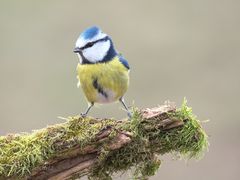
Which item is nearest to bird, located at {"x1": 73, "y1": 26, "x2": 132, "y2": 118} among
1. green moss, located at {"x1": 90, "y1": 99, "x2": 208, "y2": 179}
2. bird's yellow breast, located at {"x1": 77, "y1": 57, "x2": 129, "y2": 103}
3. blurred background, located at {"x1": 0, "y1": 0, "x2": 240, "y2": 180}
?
bird's yellow breast, located at {"x1": 77, "y1": 57, "x2": 129, "y2": 103}

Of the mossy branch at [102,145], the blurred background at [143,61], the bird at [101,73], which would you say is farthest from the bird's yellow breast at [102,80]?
the blurred background at [143,61]

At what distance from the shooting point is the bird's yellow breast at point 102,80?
5.05 metres

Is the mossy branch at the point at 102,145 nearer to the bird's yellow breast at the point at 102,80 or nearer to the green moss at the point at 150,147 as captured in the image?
the green moss at the point at 150,147

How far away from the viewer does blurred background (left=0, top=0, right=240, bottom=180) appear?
1032 cm

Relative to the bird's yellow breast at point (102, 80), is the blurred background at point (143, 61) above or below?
above

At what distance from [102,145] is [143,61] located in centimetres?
731

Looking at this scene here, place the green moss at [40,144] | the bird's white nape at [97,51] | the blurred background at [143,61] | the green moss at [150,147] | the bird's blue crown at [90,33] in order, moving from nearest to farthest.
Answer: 1. the green moss at [40,144]
2. the green moss at [150,147]
3. the bird's blue crown at [90,33]
4. the bird's white nape at [97,51]
5. the blurred background at [143,61]

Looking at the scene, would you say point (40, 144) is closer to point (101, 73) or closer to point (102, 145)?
point (102, 145)

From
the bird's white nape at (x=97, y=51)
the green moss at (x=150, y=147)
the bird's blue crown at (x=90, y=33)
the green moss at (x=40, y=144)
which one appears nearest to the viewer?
the green moss at (x=40, y=144)

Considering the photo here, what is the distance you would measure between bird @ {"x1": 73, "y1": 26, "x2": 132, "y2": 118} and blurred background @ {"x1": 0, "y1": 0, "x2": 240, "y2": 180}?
443 cm

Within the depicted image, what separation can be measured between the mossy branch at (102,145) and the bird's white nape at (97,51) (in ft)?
2.31

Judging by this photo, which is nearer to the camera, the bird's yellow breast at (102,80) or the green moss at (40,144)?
the green moss at (40,144)

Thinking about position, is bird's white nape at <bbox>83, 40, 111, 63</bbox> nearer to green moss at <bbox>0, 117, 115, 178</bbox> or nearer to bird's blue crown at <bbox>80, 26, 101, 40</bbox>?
bird's blue crown at <bbox>80, 26, 101, 40</bbox>

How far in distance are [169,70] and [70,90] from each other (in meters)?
1.69
